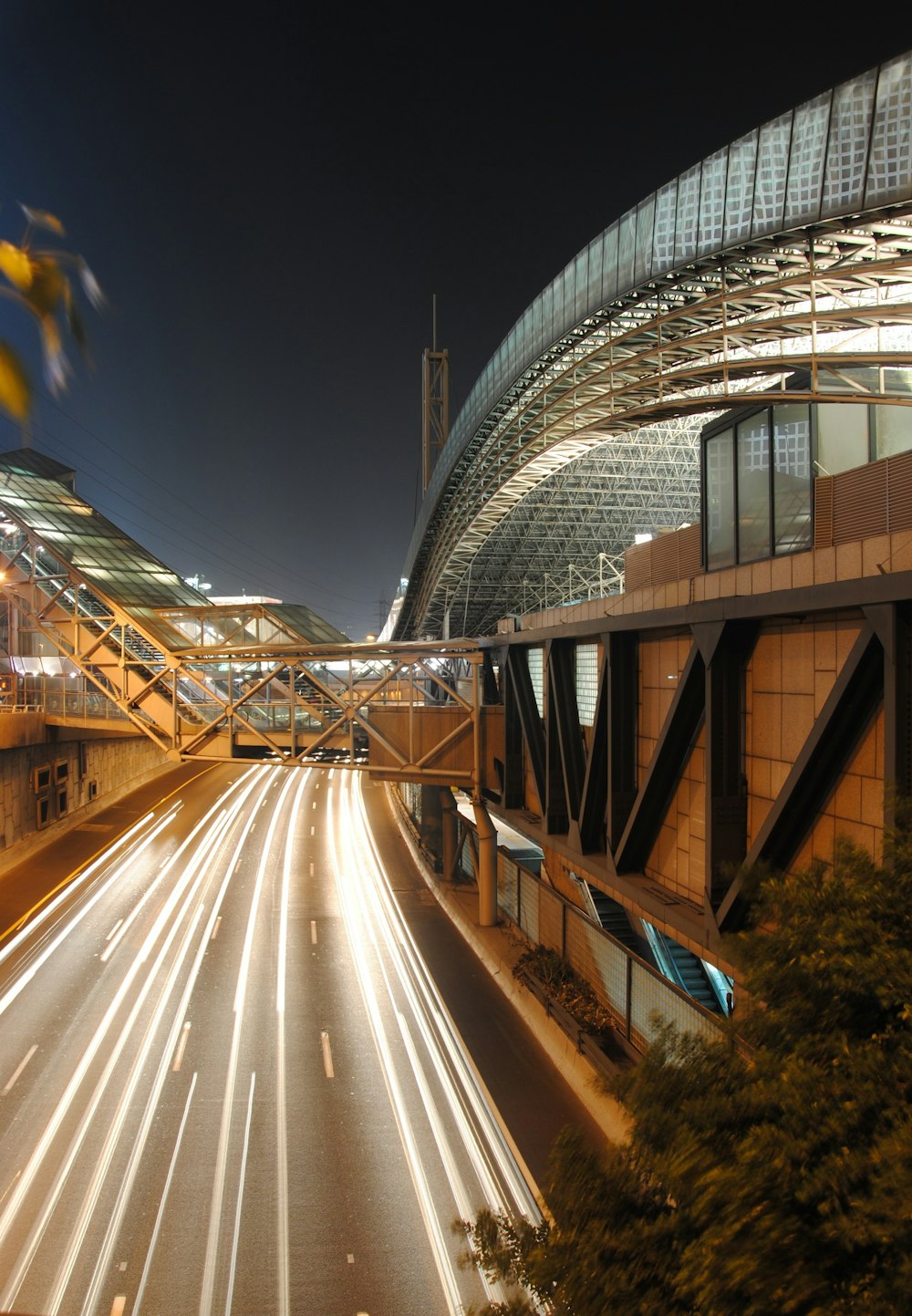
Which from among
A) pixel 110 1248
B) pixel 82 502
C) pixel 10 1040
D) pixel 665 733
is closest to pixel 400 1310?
pixel 110 1248

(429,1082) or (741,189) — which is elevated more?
(741,189)

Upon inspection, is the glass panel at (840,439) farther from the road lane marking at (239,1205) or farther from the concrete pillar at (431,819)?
the concrete pillar at (431,819)

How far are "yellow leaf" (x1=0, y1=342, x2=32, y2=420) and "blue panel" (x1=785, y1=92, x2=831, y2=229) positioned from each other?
1892 centimetres

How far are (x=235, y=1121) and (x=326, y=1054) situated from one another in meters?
2.45

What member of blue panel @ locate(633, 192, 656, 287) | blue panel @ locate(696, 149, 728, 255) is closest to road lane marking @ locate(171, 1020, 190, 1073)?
blue panel @ locate(696, 149, 728, 255)

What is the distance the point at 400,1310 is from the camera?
29.2 feet

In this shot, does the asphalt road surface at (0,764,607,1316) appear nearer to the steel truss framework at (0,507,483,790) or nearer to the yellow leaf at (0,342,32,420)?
the steel truss framework at (0,507,483,790)

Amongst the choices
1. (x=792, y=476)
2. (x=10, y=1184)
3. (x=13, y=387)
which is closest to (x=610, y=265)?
(x=792, y=476)

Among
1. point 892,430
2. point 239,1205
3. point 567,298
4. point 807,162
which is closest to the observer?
point 239,1205

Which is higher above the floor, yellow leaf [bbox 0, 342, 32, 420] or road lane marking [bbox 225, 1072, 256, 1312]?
yellow leaf [bbox 0, 342, 32, 420]

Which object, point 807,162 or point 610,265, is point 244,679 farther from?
point 807,162

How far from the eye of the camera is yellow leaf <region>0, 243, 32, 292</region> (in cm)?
162

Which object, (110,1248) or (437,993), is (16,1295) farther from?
(437,993)

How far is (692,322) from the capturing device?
23250 millimetres
